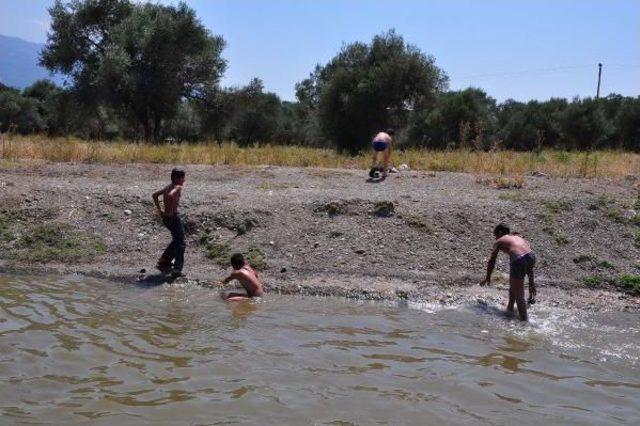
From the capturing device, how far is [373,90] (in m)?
25.1

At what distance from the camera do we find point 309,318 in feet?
27.3

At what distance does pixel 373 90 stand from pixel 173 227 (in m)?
16.3

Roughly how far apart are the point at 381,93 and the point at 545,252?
49.1ft

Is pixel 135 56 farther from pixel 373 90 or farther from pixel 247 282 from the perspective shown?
pixel 247 282

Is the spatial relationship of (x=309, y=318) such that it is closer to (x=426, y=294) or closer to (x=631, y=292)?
(x=426, y=294)

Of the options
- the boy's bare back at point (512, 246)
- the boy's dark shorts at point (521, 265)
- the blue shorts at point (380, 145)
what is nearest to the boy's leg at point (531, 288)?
the boy's dark shorts at point (521, 265)

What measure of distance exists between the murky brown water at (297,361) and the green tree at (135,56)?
17.6 meters

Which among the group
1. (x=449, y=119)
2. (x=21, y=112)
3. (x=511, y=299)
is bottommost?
(x=511, y=299)

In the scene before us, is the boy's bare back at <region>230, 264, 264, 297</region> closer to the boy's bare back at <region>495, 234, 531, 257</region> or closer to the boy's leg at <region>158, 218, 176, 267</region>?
the boy's leg at <region>158, 218, 176, 267</region>

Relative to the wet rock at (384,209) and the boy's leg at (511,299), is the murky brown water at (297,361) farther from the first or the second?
the wet rock at (384,209)

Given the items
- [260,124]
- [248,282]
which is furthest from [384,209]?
[260,124]

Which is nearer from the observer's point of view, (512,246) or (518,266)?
(518,266)

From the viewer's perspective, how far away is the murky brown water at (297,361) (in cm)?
545

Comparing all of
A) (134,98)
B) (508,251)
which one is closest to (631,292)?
(508,251)
